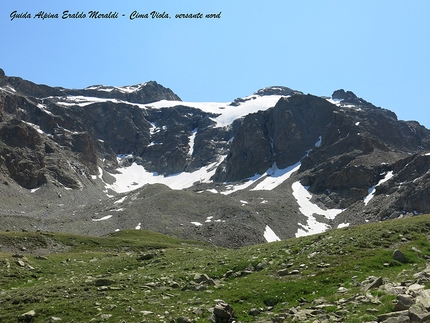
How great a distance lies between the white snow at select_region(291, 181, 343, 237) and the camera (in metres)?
131

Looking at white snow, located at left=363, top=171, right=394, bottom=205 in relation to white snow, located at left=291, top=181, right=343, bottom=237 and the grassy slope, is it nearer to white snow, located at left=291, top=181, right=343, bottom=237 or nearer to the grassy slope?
white snow, located at left=291, top=181, right=343, bottom=237

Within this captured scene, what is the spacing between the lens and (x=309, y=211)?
150 m

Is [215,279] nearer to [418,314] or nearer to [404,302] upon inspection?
[404,302]

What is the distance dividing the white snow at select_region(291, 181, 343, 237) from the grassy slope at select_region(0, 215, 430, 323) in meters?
97.6

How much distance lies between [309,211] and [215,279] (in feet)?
429

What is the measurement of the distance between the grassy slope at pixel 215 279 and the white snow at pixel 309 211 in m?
97.6

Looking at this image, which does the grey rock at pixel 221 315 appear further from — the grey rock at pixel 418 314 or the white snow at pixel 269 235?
the white snow at pixel 269 235

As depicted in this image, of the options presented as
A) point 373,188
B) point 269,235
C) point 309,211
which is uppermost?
point 373,188

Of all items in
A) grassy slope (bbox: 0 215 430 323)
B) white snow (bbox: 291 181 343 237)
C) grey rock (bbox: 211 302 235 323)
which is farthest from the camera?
white snow (bbox: 291 181 343 237)

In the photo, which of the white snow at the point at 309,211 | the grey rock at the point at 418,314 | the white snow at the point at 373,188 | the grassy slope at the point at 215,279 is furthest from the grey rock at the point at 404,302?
the white snow at the point at 373,188

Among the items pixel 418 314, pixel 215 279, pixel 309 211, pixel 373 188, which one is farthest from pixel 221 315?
pixel 373 188

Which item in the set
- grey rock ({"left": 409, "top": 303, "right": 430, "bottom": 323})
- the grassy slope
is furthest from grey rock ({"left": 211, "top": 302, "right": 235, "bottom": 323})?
grey rock ({"left": 409, "top": 303, "right": 430, "bottom": 323})

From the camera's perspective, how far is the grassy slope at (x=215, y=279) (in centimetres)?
1806

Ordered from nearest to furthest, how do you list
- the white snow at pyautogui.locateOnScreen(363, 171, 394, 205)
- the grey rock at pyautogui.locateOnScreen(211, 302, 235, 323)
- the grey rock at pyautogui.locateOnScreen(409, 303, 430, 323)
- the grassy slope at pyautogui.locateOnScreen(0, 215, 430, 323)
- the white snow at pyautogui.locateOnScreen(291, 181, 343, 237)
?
1. the grey rock at pyautogui.locateOnScreen(409, 303, 430, 323)
2. the grey rock at pyautogui.locateOnScreen(211, 302, 235, 323)
3. the grassy slope at pyautogui.locateOnScreen(0, 215, 430, 323)
4. the white snow at pyautogui.locateOnScreen(291, 181, 343, 237)
5. the white snow at pyautogui.locateOnScreen(363, 171, 394, 205)
